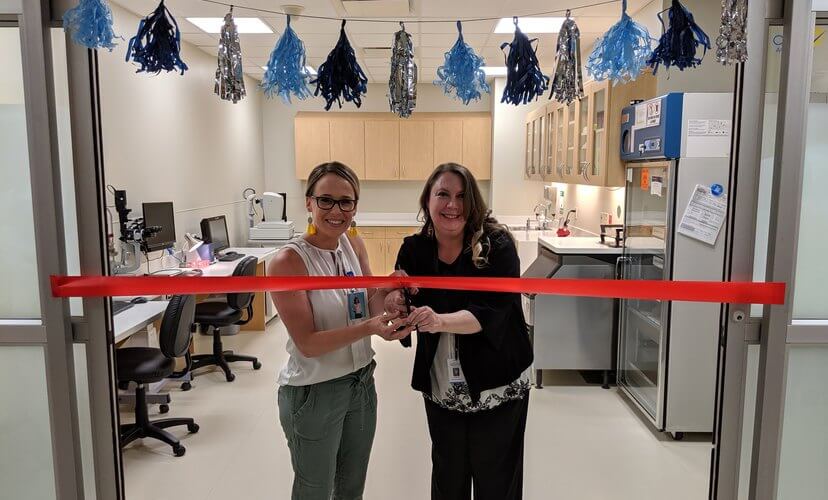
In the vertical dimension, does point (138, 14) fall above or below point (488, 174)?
above

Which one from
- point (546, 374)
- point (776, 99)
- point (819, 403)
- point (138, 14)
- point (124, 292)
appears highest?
point (138, 14)

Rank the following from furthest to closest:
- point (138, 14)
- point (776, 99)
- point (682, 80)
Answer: point (138, 14) < point (682, 80) < point (776, 99)

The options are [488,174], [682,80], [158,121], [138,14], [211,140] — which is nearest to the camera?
[682,80]

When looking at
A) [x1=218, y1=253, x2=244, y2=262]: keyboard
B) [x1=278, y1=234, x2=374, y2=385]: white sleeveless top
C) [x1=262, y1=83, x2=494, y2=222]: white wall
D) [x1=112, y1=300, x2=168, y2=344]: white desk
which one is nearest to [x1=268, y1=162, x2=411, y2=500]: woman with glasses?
[x1=278, y1=234, x2=374, y2=385]: white sleeveless top

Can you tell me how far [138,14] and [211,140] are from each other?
163 centimetres

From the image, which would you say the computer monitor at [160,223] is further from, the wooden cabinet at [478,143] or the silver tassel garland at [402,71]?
the wooden cabinet at [478,143]

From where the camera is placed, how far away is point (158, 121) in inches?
182

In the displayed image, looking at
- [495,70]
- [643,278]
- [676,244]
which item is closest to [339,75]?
[676,244]

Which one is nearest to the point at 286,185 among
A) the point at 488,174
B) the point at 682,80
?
the point at 488,174

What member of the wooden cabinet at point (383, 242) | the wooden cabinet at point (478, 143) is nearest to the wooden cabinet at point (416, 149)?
the wooden cabinet at point (478, 143)

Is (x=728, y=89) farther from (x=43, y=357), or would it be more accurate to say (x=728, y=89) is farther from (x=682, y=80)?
(x=43, y=357)

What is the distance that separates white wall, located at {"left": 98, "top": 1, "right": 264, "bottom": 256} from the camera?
13.2ft

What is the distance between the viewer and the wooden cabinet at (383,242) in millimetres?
7180

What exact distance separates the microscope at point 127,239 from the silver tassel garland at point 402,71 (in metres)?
2.88
